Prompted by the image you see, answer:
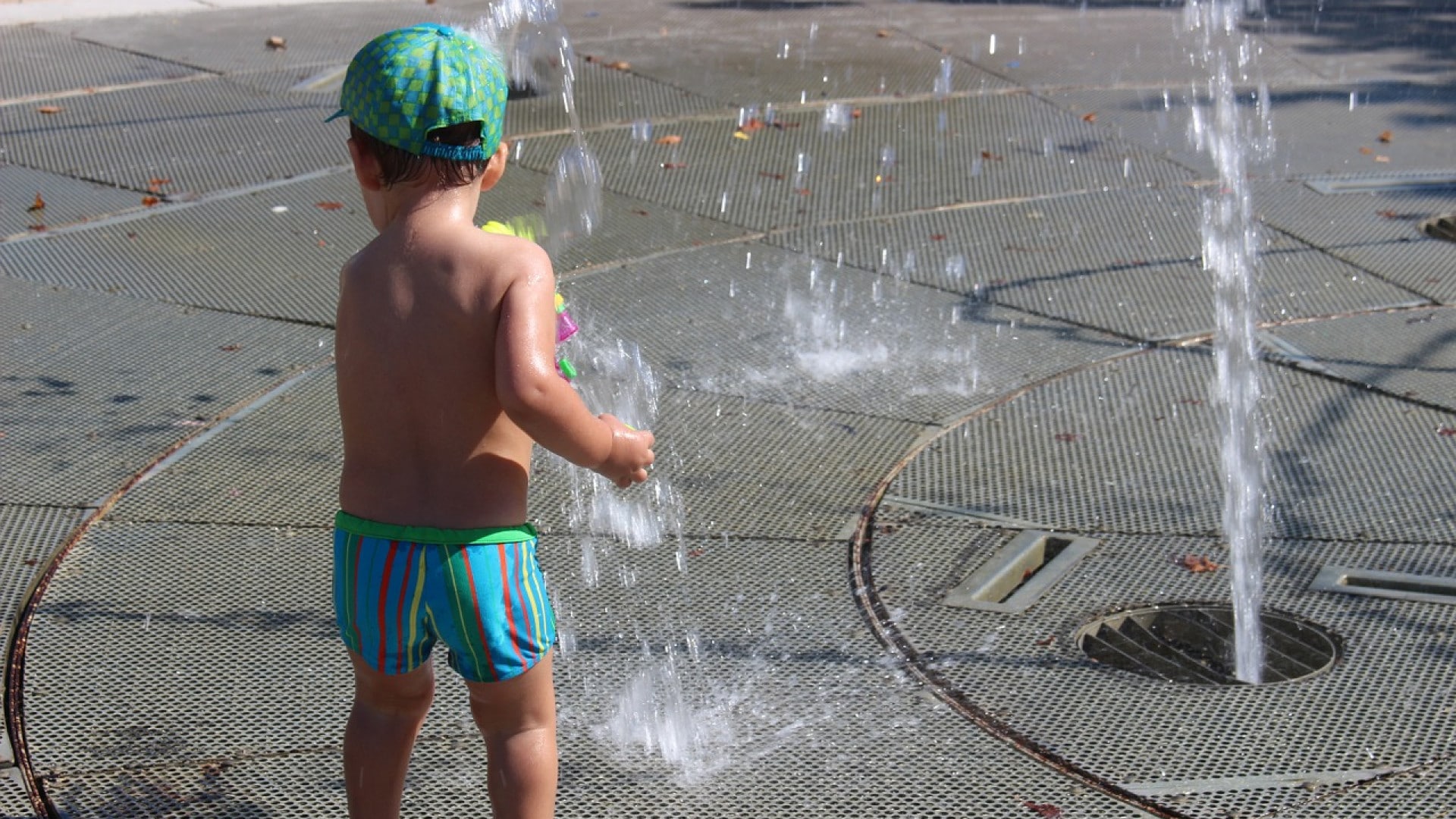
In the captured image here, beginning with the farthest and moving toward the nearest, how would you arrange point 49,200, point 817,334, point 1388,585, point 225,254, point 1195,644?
point 49,200 → point 225,254 → point 817,334 → point 1388,585 → point 1195,644

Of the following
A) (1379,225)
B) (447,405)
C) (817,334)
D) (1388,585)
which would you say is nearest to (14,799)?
(447,405)

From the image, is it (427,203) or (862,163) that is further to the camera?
(862,163)

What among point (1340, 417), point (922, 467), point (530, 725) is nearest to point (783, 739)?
point (530, 725)

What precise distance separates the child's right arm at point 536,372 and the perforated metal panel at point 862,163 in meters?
4.41

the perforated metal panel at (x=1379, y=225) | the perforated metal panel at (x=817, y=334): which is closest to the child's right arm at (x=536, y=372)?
the perforated metal panel at (x=817, y=334)

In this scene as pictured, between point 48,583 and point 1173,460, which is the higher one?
point 1173,460

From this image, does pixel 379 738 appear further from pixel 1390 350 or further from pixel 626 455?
pixel 1390 350

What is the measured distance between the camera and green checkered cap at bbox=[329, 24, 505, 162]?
91.8 inches

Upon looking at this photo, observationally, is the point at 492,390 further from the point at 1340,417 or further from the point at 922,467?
the point at 1340,417

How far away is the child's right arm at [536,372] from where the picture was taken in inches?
91.9

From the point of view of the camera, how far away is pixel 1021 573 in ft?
13.4

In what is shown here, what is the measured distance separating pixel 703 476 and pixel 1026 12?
27.3 feet

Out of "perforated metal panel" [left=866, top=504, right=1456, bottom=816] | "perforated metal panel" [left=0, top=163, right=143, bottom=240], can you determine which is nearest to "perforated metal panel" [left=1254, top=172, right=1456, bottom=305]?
"perforated metal panel" [left=866, top=504, right=1456, bottom=816]

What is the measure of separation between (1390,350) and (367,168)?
4.20 metres
